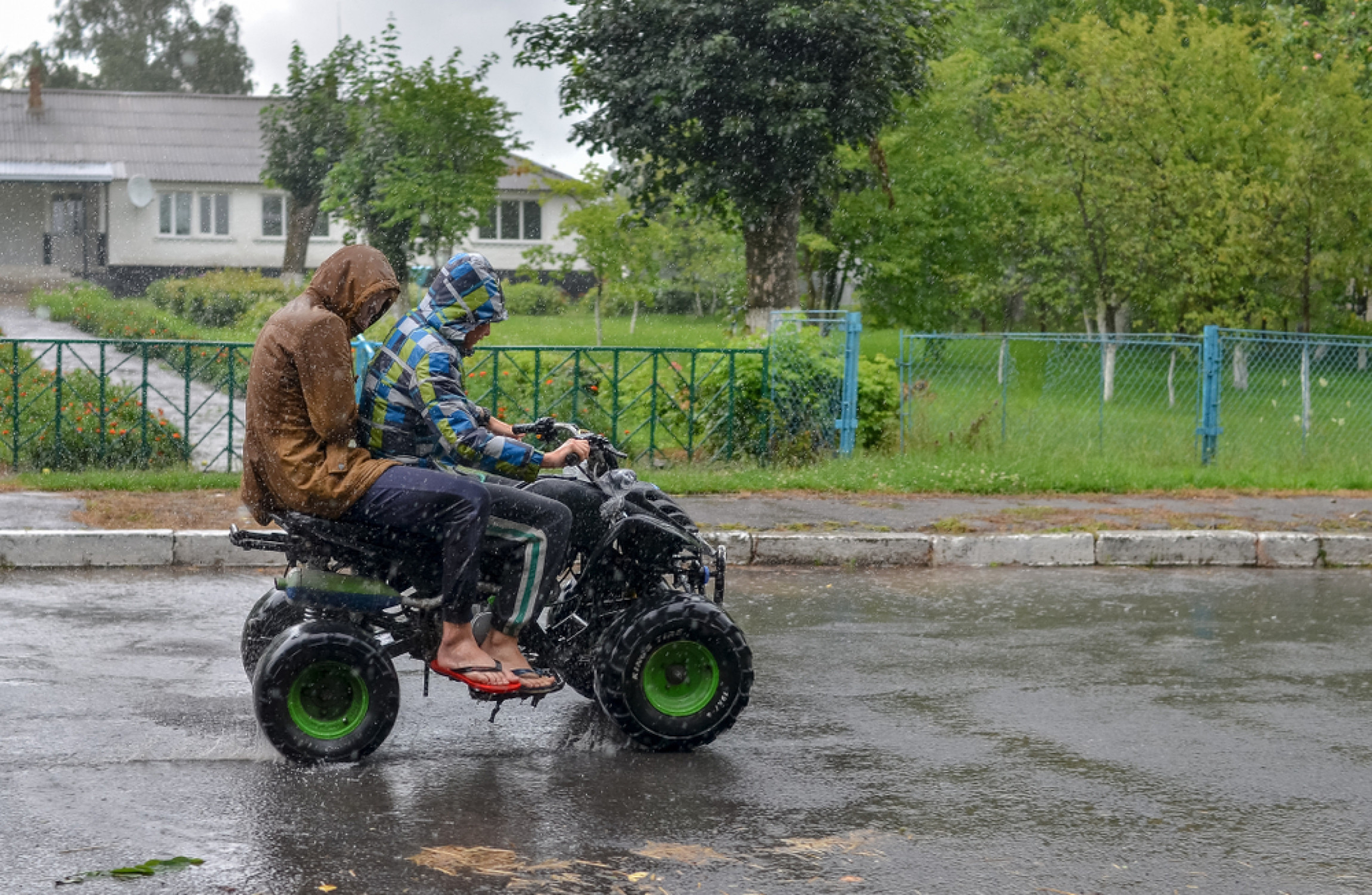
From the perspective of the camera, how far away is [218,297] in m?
33.8

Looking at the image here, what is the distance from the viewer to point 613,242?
32656 millimetres

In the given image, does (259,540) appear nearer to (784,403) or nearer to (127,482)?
(127,482)

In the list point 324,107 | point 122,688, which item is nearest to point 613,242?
point 324,107

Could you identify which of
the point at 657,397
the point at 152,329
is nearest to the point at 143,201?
the point at 152,329

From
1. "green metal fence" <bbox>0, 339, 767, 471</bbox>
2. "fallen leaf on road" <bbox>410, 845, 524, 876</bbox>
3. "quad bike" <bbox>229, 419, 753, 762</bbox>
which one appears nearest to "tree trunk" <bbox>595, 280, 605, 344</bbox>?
"green metal fence" <bbox>0, 339, 767, 471</bbox>

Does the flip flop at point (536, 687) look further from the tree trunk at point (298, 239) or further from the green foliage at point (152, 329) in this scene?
the tree trunk at point (298, 239)

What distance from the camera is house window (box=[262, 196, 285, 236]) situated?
48.8m

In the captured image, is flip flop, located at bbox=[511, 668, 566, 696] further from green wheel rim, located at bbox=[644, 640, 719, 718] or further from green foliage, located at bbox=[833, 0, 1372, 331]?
green foliage, located at bbox=[833, 0, 1372, 331]

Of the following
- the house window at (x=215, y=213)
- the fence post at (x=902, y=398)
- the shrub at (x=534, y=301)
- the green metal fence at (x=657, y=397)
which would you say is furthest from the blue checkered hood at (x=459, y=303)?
the house window at (x=215, y=213)

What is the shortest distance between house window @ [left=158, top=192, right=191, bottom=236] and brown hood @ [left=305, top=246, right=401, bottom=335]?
4543 cm

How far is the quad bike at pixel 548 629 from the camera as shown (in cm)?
519

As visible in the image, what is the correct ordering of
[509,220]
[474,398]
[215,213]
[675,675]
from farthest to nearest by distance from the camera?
[509,220], [215,213], [474,398], [675,675]

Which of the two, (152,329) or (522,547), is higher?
(152,329)

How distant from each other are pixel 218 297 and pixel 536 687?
30.5 m
